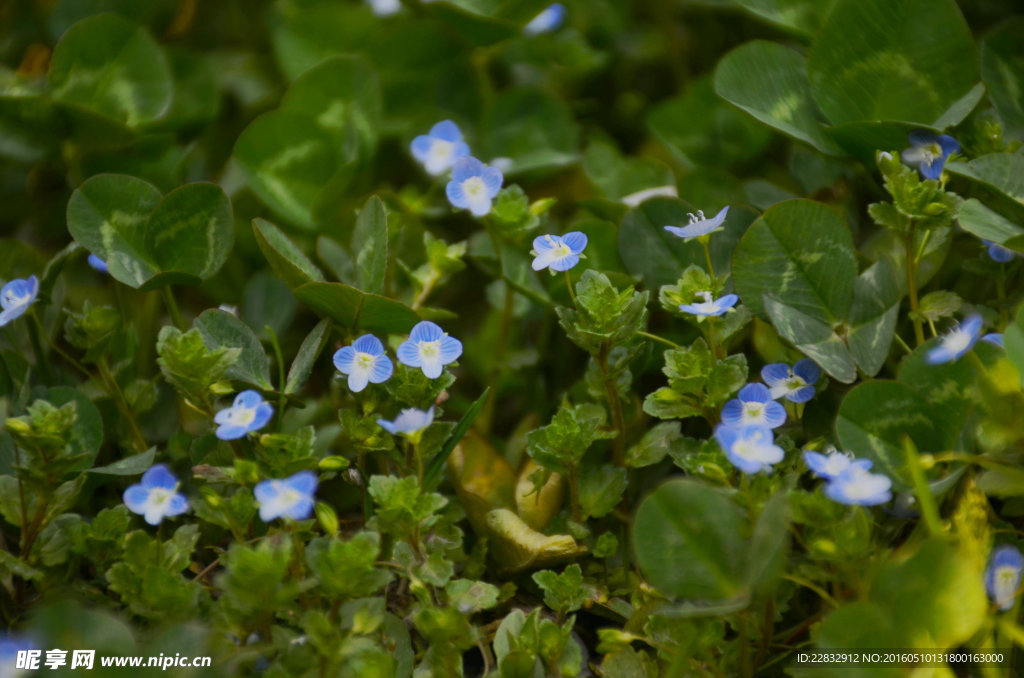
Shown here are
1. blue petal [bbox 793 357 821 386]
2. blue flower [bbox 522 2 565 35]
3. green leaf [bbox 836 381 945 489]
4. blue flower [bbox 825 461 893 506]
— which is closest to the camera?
blue flower [bbox 825 461 893 506]

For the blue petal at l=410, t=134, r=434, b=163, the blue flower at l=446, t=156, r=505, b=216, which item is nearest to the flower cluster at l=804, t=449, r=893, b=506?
the blue flower at l=446, t=156, r=505, b=216

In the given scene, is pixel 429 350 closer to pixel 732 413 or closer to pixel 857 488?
pixel 732 413

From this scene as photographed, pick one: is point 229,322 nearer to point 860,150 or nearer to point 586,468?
point 586,468

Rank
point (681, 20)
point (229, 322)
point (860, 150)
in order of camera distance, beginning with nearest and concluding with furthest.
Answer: point (229, 322) → point (860, 150) → point (681, 20)

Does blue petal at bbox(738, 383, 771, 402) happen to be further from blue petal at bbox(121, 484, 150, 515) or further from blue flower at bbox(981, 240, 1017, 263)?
blue petal at bbox(121, 484, 150, 515)

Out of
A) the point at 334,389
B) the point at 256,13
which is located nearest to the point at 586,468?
the point at 334,389

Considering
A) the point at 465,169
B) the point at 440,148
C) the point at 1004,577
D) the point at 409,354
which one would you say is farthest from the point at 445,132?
the point at 1004,577

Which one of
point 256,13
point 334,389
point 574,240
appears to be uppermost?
point 574,240
